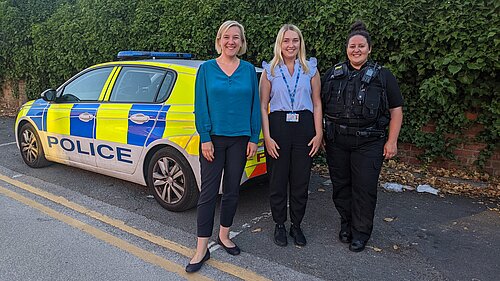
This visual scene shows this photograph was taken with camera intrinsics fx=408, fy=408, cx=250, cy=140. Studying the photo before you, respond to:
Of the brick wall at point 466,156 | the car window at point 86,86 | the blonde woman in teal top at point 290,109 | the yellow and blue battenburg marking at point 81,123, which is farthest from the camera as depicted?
the brick wall at point 466,156

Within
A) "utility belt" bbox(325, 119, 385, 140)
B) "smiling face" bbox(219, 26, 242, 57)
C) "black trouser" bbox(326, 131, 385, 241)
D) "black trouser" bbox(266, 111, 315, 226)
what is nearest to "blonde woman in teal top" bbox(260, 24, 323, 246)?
"black trouser" bbox(266, 111, 315, 226)

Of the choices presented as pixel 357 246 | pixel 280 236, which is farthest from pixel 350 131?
pixel 280 236

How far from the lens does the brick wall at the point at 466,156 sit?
16.4 feet

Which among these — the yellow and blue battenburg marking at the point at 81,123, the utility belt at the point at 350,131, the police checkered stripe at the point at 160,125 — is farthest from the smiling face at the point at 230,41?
the yellow and blue battenburg marking at the point at 81,123

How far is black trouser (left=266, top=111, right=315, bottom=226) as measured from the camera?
3.20m

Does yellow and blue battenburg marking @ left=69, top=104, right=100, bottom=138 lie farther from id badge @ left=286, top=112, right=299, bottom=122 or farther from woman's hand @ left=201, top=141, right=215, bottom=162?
id badge @ left=286, top=112, right=299, bottom=122

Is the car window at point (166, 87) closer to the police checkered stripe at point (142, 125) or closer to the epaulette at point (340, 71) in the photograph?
the police checkered stripe at point (142, 125)

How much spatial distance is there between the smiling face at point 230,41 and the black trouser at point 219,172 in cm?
63

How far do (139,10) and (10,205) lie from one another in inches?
168

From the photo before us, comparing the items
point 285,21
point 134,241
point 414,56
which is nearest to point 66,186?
point 134,241

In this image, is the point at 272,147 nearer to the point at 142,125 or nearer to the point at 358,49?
the point at 358,49

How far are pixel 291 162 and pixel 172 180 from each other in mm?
1341

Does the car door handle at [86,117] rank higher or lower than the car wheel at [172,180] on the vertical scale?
higher

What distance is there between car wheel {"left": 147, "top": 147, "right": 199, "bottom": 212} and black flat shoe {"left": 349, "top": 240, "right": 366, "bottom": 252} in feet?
5.02
